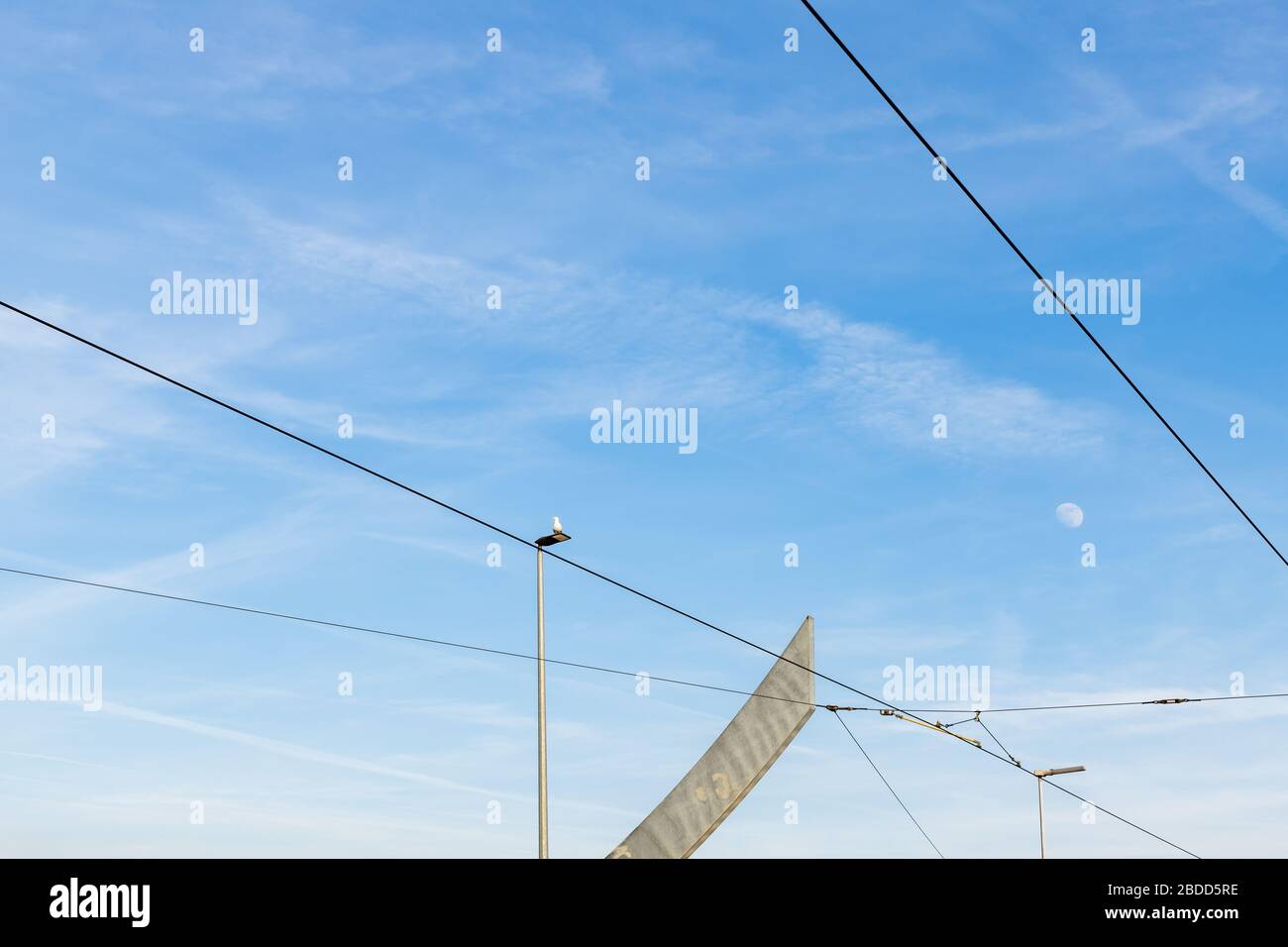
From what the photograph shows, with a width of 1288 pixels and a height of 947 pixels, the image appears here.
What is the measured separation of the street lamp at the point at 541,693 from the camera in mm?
23234

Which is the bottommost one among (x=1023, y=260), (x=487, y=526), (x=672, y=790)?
(x=672, y=790)

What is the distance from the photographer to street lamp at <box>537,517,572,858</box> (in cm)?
2323

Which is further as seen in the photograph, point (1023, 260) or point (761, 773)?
point (761, 773)

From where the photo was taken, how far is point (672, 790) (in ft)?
162

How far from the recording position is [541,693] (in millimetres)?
24953
